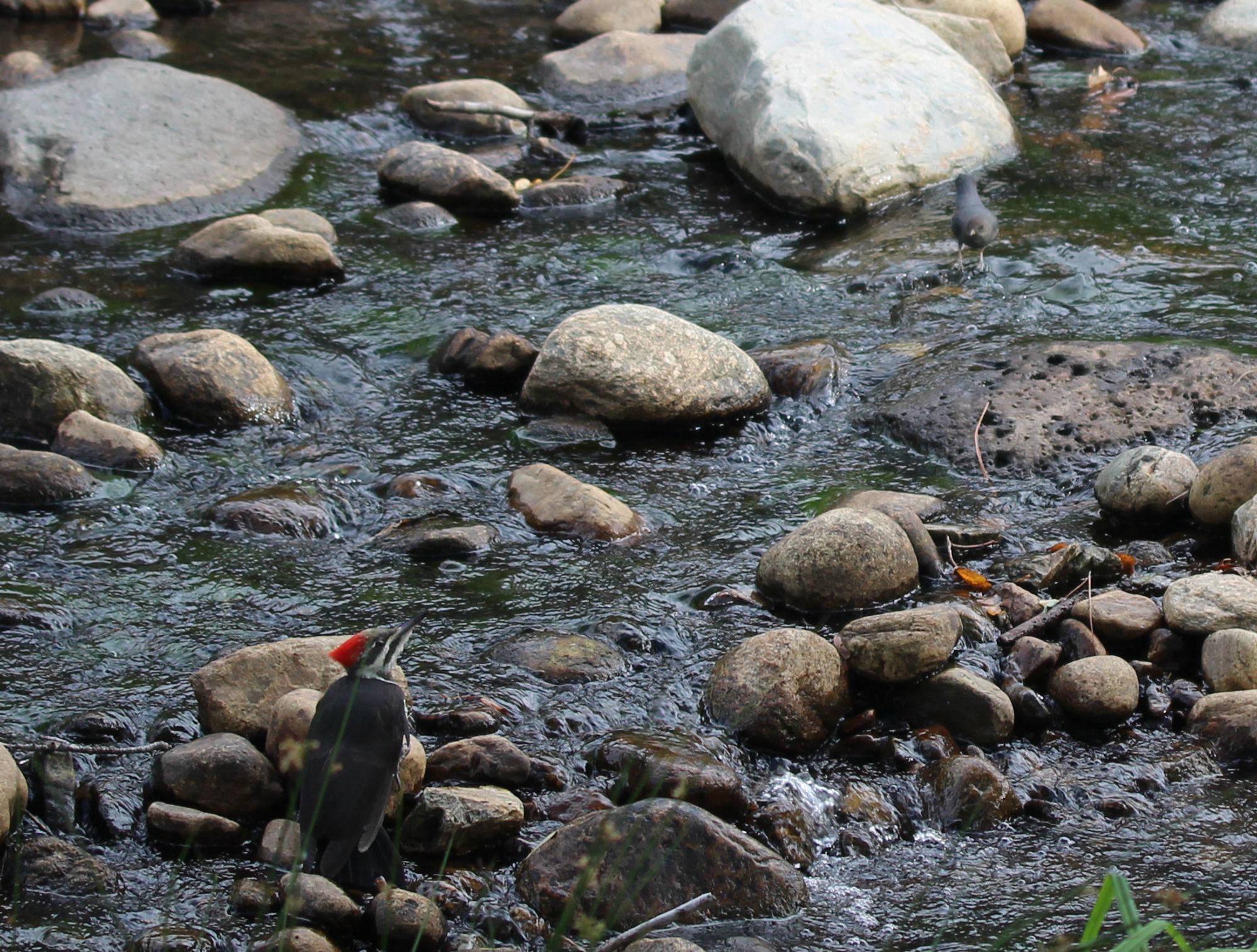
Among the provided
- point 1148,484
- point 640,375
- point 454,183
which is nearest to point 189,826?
point 640,375

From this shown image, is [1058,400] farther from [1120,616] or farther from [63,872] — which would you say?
[63,872]

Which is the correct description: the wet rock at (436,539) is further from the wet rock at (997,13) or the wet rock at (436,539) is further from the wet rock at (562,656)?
the wet rock at (997,13)

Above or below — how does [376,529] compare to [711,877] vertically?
below

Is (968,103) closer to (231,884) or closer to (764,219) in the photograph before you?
(764,219)

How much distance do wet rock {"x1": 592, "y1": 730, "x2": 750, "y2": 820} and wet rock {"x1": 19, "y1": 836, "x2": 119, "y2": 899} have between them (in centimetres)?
135

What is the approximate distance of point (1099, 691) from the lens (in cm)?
443

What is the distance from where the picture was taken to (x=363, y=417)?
21.7 ft

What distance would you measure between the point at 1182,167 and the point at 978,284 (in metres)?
2.76

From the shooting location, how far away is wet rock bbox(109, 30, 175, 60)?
39.6ft

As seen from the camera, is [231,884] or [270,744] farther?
[270,744]

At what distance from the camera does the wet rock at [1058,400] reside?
621cm

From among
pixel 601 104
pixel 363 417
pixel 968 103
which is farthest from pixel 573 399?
pixel 601 104

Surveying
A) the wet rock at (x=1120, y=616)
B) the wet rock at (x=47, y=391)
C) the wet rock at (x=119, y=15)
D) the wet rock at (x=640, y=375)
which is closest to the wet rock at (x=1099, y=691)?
the wet rock at (x=1120, y=616)

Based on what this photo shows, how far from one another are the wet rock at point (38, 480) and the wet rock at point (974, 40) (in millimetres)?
8531
